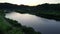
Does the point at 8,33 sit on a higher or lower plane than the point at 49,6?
higher

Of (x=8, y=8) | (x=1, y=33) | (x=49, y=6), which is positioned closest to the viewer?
(x=1, y=33)

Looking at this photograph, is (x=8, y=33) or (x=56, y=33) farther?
(x=56, y=33)

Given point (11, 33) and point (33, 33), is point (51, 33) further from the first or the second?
point (11, 33)

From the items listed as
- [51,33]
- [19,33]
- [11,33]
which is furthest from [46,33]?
[11,33]

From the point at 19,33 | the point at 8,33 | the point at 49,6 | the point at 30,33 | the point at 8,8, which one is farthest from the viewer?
the point at 8,8

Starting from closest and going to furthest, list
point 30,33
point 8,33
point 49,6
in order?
point 8,33 < point 30,33 < point 49,6

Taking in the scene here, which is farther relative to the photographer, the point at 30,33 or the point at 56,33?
the point at 56,33

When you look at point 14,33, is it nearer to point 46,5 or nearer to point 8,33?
point 8,33

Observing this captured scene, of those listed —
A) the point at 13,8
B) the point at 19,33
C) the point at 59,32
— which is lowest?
the point at 13,8

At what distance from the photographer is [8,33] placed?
22.4m

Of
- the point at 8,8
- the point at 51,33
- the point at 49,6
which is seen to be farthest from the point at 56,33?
the point at 8,8

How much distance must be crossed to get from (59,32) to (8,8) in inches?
3752

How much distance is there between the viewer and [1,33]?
20.7m

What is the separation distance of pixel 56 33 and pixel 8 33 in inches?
426
